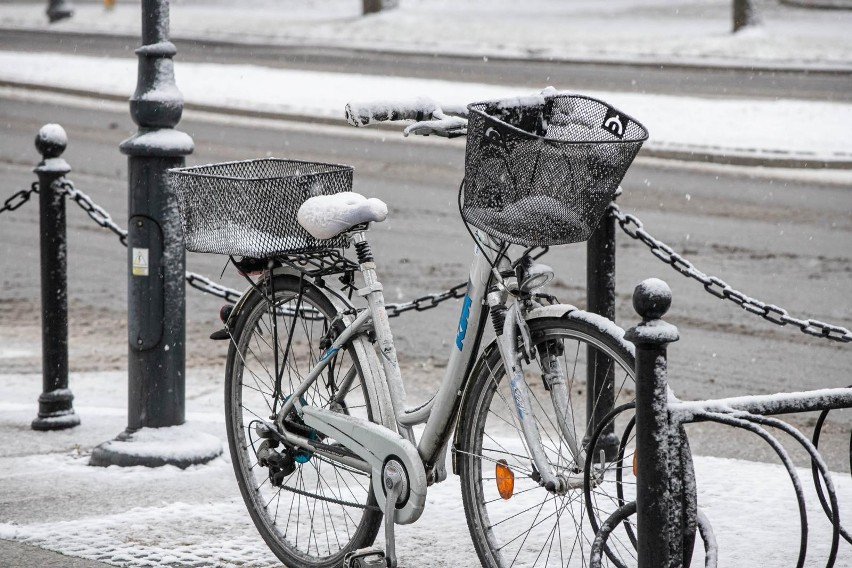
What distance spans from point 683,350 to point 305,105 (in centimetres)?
1150

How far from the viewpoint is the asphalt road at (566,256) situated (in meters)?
7.41

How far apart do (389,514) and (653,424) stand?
117 centimetres

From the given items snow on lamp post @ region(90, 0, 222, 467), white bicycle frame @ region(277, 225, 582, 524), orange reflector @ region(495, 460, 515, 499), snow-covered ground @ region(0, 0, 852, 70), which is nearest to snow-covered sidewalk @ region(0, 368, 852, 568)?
snow on lamp post @ region(90, 0, 222, 467)

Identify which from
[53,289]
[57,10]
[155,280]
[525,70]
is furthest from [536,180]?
[57,10]

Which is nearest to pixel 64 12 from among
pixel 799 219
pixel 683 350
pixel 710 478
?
pixel 799 219

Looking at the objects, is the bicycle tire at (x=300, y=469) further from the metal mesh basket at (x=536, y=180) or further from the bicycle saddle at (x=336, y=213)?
the metal mesh basket at (x=536, y=180)

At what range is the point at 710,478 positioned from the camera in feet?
16.9

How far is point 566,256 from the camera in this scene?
33.0 ft

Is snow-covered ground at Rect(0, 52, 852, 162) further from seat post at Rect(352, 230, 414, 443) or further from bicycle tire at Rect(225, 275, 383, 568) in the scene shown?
seat post at Rect(352, 230, 414, 443)

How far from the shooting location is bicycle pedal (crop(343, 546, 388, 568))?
404 centimetres

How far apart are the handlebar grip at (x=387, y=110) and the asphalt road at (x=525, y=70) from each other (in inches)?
Result: 584

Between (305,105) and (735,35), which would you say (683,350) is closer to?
(305,105)

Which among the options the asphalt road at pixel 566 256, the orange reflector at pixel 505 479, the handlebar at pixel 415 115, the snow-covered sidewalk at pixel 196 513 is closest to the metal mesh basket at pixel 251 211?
the handlebar at pixel 415 115

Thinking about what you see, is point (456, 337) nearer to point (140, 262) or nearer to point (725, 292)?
point (725, 292)
